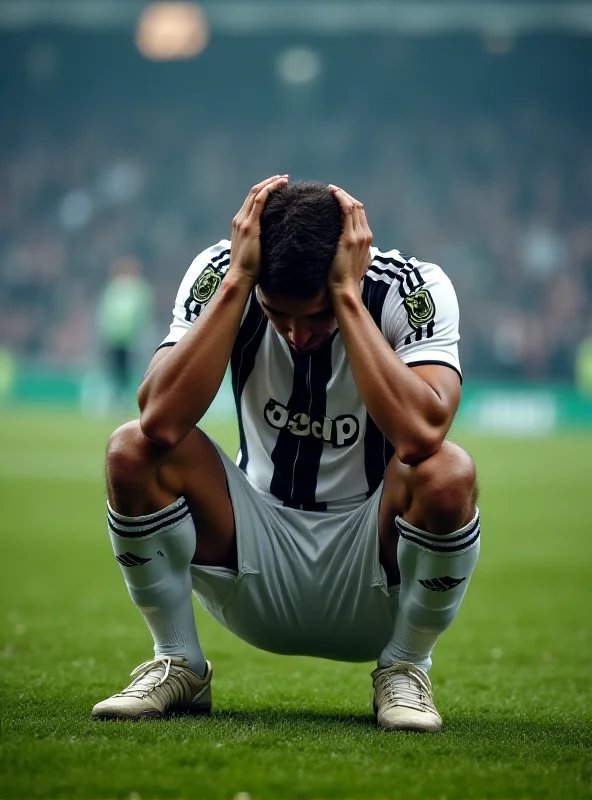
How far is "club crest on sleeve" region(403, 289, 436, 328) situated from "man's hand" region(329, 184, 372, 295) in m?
0.15

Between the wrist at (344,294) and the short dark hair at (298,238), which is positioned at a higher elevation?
the short dark hair at (298,238)

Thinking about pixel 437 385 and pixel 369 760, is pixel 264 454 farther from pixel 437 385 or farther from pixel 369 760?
pixel 369 760

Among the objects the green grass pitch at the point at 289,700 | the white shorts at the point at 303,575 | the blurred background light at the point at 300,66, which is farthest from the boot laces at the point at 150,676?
the blurred background light at the point at 300,66

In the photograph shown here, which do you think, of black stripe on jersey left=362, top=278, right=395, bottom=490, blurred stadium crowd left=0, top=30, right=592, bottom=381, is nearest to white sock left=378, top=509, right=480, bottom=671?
black stripe on jersey left=362, top=278, right=395, bottom=490

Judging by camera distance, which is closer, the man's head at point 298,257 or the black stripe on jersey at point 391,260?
the man's head at point 298,257

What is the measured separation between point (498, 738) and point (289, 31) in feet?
97.6

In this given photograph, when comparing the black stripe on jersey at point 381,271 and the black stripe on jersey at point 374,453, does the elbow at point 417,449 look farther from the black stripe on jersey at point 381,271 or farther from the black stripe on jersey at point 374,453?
the black stripe on jersey at point 381,271

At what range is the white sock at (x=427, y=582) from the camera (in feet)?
9.27

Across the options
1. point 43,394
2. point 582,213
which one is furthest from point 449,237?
point 43,394

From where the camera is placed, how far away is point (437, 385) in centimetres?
288

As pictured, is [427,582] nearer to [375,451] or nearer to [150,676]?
[375,451]

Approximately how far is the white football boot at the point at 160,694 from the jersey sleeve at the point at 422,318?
0.97 m

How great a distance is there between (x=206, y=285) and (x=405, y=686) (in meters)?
1.14

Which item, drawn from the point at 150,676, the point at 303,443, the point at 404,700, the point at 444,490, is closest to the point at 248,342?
the point at 303,443
